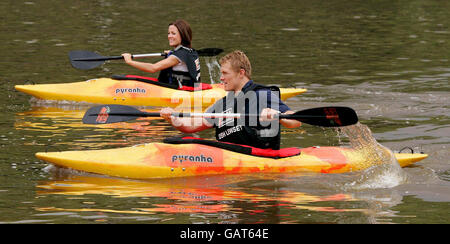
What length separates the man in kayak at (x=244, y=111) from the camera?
8.78 meters

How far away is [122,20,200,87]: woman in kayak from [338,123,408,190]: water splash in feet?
11.4

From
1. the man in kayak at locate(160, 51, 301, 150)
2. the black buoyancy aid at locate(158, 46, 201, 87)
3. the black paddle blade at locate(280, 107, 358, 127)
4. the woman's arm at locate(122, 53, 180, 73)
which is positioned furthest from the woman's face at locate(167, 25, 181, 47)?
the black paddle blade at locate(280, 107, 358, 127)

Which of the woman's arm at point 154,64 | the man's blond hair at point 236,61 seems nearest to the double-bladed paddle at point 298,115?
the man's blond hair at point 236,61

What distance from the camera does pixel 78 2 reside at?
97.3 feet

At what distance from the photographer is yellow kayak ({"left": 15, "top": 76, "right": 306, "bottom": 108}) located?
13266 millimetres

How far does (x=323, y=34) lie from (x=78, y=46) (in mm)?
6483

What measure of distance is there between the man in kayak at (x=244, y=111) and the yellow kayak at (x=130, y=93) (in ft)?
12.9

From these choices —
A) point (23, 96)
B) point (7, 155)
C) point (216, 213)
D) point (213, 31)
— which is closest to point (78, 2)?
point (213, 31)

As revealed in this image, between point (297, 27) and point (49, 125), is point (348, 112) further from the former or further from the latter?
point (297, 27)

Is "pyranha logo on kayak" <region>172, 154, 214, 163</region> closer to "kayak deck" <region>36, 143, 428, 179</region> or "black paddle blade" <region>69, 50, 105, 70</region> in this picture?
"kayak deck" <region>36, 143, 428, 179</region>

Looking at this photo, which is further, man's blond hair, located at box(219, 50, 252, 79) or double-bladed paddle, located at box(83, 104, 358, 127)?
double-bladed paddle, located at box(83, 104, 358, 127)

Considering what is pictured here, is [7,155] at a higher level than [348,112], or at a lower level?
lower

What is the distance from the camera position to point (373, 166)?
9352 millimetres

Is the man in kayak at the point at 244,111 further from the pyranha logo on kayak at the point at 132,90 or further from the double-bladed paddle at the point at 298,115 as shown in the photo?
the pyranha logo on kayak at the point at 132,90
